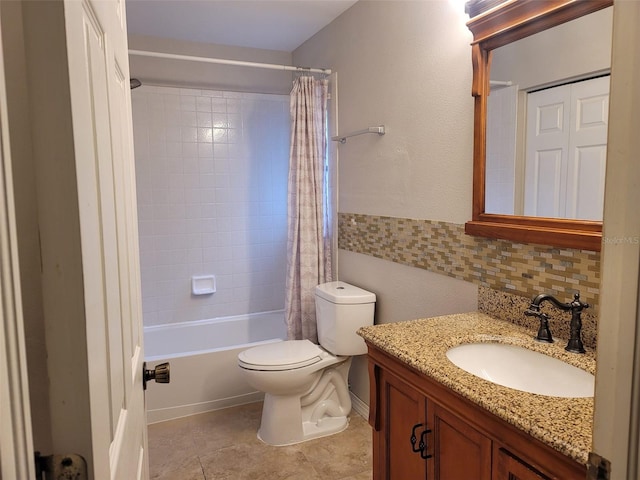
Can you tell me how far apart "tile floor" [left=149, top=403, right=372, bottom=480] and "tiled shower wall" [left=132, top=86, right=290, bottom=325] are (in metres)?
1.01

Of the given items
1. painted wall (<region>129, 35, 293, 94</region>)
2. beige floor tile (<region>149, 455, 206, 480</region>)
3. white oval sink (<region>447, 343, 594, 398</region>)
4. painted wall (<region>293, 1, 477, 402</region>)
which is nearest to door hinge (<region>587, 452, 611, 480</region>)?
white oval sink (<region>447, 343, 594, 398</region>)

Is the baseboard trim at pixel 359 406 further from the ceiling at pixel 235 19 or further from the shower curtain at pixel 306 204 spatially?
the ceiling at pixel 235 19

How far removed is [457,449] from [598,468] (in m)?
0.73

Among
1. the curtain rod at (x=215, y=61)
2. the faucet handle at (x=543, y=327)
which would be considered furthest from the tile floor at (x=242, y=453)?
the curtain rod at (x=215, y=61)

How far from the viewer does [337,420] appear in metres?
2.62

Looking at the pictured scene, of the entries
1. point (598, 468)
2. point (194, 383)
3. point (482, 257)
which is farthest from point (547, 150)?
point (194, 383)

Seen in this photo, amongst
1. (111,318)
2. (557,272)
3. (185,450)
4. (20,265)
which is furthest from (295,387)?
(20,265)

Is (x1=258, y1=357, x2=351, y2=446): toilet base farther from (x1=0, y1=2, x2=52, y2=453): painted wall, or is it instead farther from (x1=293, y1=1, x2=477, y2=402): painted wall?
(x1=0, y1=2, x2=52, y2=453): painted wall

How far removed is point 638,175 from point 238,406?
111 inches

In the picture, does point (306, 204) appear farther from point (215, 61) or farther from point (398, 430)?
point (398, 430)

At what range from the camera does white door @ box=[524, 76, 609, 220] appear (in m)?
1.29

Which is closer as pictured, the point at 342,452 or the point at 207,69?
the point at 342,452

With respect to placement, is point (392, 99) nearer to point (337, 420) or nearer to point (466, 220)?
point (466, 220)

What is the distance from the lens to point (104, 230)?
2.03ft
